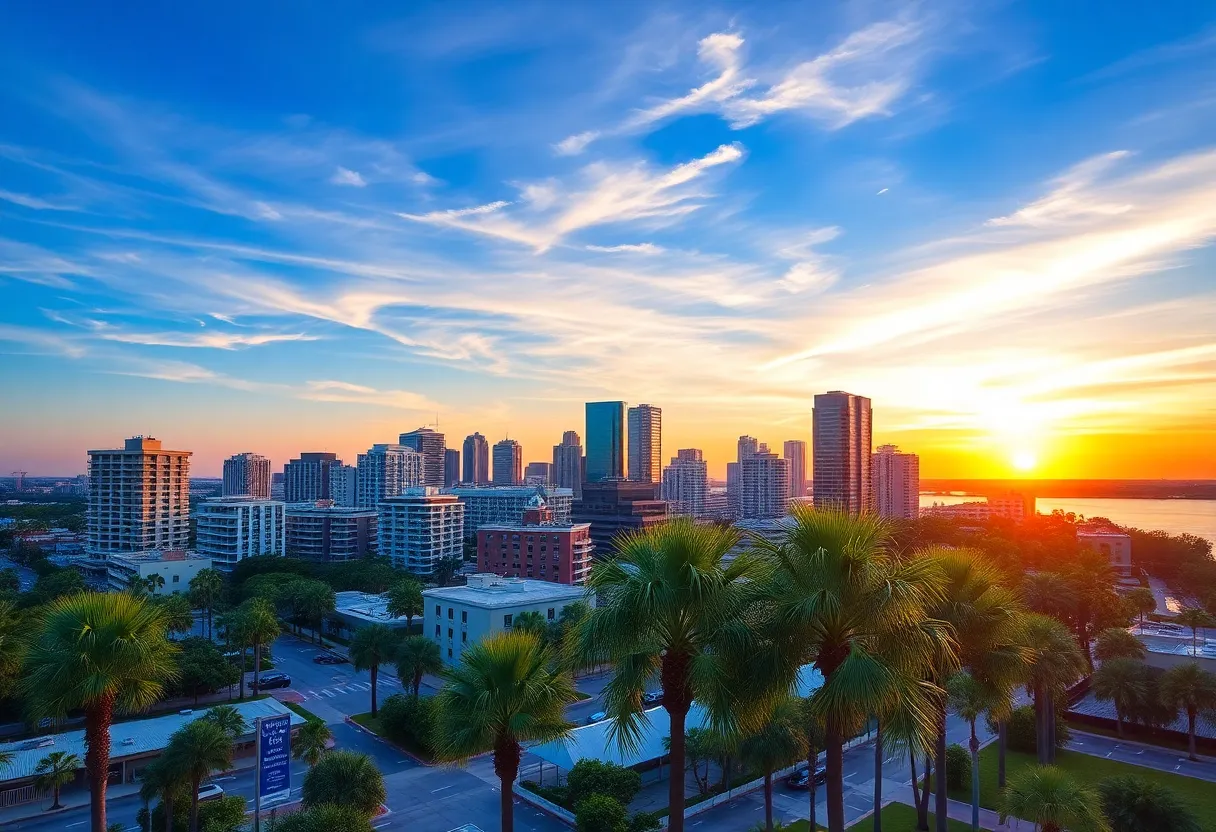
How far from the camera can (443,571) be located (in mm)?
82938

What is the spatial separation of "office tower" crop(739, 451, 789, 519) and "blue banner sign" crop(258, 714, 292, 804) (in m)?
158

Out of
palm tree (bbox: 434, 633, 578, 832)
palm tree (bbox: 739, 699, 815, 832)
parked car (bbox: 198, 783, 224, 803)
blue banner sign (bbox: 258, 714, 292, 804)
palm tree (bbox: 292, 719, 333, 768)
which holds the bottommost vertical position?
parked car (bbox: 198, 783, 224, 803)

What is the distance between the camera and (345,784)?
855 inches

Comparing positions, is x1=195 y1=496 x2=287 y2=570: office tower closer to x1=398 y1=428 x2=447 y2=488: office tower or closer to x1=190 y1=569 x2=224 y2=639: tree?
x1=190 y1=569 x2=224 y2=639: tree

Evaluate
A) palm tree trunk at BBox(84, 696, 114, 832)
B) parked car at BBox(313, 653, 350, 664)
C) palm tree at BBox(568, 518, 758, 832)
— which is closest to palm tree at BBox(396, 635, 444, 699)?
parked car at BBox(313, 653, 350, 664)

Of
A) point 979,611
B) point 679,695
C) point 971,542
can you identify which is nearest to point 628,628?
point 679,695

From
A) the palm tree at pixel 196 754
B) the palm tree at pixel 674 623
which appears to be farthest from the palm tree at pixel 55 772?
the palm tree at pixel 674 623

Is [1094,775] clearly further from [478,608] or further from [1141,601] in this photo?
[478,608]

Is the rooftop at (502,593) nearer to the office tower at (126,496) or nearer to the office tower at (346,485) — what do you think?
the office tower at (126,496)

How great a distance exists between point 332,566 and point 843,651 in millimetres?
76821

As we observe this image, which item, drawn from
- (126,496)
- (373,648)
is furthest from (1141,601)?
(126,496)

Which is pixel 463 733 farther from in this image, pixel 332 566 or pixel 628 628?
pixel 332 566

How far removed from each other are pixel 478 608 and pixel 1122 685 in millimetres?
33075

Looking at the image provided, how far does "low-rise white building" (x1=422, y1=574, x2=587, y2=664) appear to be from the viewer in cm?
4406
